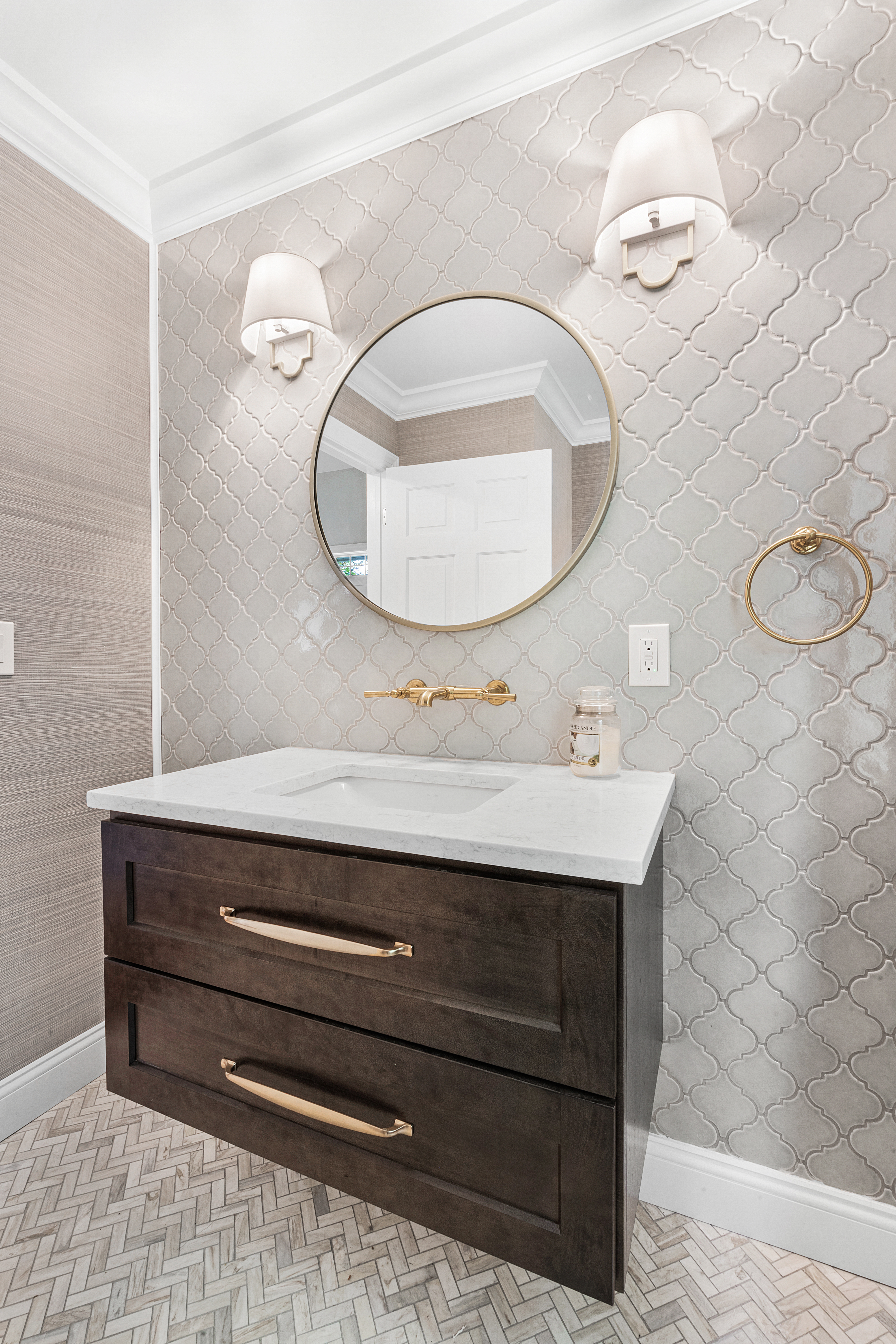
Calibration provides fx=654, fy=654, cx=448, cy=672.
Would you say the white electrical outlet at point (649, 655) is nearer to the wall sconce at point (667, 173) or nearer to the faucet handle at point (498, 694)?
the faucet handle at point (498, 694)

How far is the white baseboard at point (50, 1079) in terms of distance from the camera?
153cm

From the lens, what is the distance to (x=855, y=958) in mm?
1175

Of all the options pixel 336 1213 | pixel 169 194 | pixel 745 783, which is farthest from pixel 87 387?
pixel 336 1213

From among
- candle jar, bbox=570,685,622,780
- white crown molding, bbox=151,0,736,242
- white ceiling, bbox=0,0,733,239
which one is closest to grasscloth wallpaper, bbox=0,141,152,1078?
white ceiling, bbox=0,0,733,239

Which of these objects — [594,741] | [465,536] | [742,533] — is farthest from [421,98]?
[594,741]

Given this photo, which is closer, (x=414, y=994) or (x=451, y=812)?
(x=414, y=994)

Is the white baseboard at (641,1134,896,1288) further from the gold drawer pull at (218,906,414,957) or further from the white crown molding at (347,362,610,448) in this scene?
the white crown molding at (347,362,610,448)

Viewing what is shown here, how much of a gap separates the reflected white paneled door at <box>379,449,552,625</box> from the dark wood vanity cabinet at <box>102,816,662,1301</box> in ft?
2.17

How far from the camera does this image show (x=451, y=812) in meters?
1.35

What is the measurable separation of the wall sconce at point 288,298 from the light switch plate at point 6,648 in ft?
3.01

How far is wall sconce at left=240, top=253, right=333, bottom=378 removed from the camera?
1.58 meters

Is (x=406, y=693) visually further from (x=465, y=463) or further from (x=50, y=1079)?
(x=50, y=1079)

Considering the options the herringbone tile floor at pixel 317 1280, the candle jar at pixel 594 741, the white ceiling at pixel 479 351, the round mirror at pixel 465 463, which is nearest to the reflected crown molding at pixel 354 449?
the round mirror at pixel 465 463

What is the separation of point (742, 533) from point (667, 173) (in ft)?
2.14
